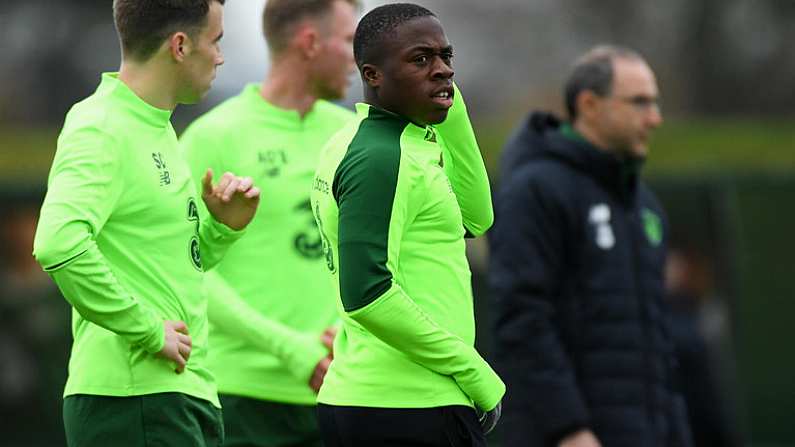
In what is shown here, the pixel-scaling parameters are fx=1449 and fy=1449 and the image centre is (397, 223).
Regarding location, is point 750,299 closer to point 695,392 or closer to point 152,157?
point 695,392

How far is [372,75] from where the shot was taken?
4.15 m

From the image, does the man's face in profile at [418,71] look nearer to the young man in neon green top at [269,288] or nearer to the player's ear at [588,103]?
the young man in neon green top at [269,288]

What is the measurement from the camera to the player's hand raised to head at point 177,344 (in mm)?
4188

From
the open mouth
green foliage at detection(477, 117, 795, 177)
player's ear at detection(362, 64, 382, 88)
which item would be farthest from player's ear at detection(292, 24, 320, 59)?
green foliage at detection(477, 117, 795, 177)

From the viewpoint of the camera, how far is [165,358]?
13.8 ft

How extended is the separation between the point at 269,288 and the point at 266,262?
4.0 inches

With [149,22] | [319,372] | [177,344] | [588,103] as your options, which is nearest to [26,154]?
[588,103]

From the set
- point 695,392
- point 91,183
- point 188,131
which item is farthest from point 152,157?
point 695,392

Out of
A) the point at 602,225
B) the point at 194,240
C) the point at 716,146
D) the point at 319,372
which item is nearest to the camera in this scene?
the point at 194,240

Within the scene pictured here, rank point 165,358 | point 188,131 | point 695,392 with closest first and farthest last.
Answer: point 165,358
point 188,131
point 695,392

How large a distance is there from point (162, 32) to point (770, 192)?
7363 mm

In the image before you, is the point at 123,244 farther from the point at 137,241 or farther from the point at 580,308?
the point at 580,308

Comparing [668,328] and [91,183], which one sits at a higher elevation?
[91,183]

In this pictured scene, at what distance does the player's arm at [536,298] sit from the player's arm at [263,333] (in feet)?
3.01
